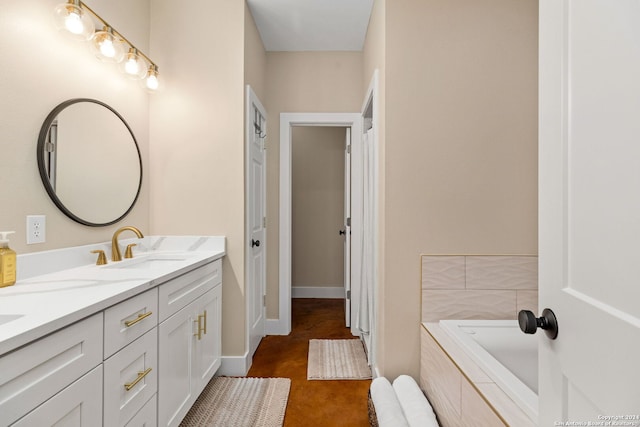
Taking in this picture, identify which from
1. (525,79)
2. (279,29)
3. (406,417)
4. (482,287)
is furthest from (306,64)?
(406,417)

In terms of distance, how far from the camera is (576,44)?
0.66 m

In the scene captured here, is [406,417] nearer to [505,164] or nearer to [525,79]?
[505,164]

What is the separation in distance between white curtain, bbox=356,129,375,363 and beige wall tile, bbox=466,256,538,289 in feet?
2.04

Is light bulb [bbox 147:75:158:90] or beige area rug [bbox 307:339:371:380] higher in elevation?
light bulb [bbox 147:75:158:90]

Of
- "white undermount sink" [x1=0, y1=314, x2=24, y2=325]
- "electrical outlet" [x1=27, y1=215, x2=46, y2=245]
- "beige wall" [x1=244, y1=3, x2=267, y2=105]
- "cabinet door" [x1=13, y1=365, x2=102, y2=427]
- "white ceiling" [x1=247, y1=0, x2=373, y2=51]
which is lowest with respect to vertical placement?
"cabinet door" [x1=13, y1=365, x2=102, y2=427]

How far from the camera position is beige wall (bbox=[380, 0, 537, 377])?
73.1 inches

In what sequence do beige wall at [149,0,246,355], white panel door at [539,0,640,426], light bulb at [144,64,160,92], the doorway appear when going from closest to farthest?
white panel door at [539,0,640,426] → light bulb at [144,64,160,92] → beige wall at [149,0,246,355] → the doorway

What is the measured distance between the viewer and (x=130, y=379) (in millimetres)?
1204

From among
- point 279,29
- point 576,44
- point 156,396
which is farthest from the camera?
point 279,29

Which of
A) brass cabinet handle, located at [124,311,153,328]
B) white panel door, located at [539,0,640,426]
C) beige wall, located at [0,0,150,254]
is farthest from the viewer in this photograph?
beige wall, located at [0,0,150,254]

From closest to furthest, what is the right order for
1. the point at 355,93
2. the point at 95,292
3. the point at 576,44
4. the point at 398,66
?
the point at 576,44
the point at 95,292
the point at 398,66
the point at 355,93

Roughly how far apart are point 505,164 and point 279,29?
6.67 ft

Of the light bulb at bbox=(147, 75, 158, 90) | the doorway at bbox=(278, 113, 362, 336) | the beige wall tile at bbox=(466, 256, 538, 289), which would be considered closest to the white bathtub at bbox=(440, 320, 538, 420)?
the beige wall tile at bbox=(466, 256, 538, 289)

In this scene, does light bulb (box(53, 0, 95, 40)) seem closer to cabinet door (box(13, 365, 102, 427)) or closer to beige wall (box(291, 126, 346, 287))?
cabinet door (box(13, 365, 102, 427))
